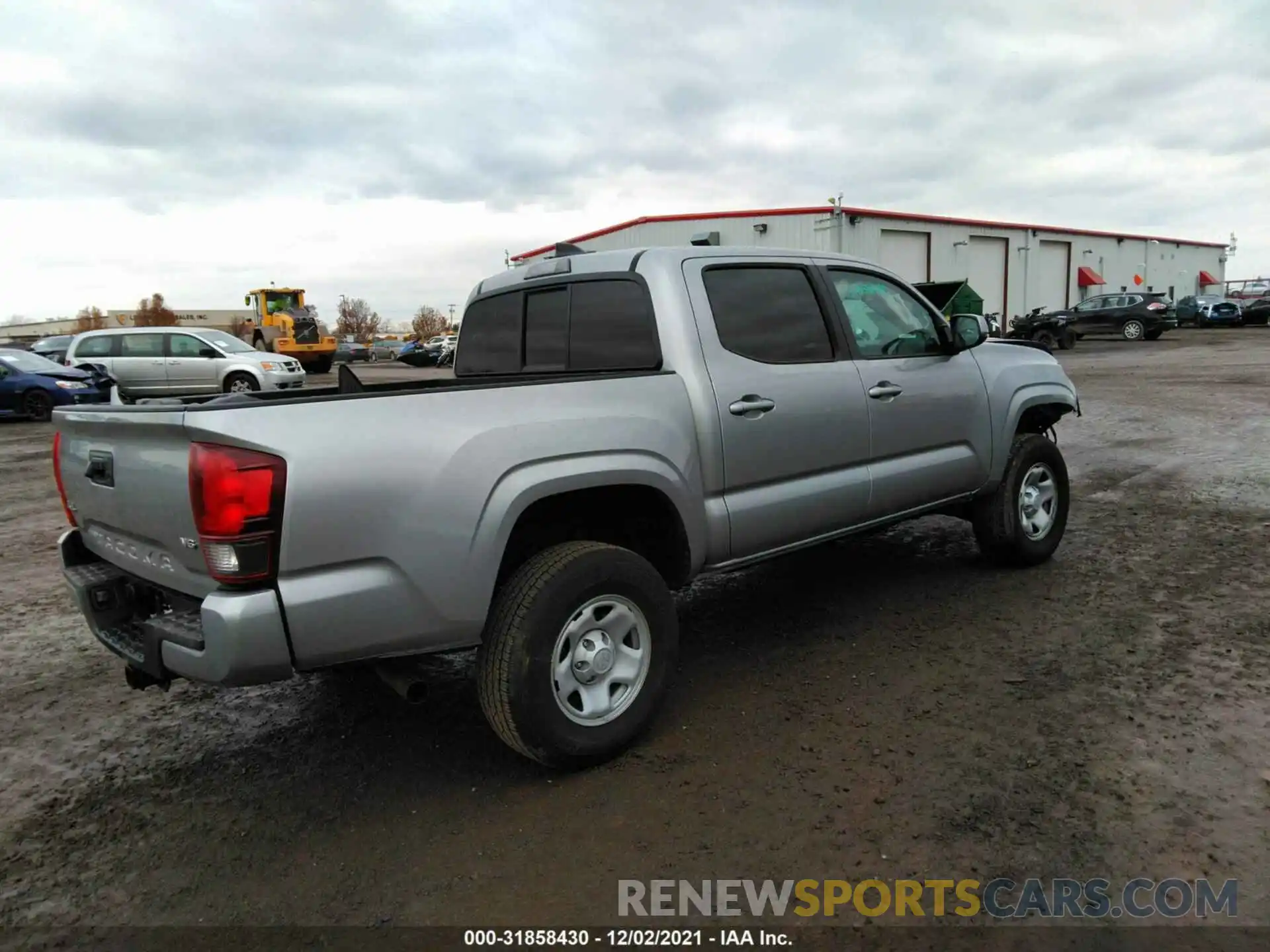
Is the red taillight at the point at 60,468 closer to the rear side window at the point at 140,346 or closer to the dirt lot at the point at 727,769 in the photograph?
the dirt lot at the point at 727,769

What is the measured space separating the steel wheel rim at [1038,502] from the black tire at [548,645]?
120 inches

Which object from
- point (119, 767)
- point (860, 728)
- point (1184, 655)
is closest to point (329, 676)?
point (119, 767)

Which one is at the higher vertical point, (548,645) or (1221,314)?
(1221,314)

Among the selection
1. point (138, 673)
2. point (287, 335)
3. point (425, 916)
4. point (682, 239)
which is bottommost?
point (425, 916)

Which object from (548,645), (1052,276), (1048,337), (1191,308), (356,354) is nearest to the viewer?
(548,645)

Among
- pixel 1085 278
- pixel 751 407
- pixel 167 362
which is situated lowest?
pixel 751 407

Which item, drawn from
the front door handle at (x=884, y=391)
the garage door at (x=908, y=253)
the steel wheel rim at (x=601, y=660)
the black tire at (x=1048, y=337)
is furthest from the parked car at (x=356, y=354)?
the steel wheel rim at (x=601, y=660)

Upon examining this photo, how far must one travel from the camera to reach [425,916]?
2.40 metres

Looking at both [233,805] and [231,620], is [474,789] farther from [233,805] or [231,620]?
[231,620]

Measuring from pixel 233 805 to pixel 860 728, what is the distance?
2.32m

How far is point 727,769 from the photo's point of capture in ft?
10.3

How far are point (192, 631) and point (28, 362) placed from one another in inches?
692

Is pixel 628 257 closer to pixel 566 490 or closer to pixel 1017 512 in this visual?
pixel 566 490

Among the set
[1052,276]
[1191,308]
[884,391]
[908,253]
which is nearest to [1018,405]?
[884,391]
